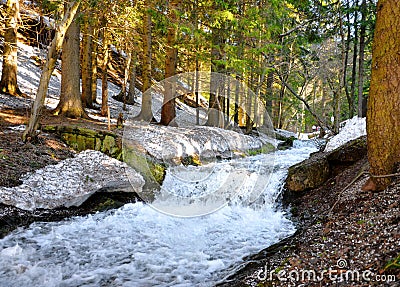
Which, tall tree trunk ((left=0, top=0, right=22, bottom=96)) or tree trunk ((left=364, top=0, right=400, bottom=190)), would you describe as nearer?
tree trunk ((left=364, top=0, right=400, bottom=190))

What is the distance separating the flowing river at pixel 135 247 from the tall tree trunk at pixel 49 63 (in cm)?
317

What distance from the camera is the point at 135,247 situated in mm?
5051

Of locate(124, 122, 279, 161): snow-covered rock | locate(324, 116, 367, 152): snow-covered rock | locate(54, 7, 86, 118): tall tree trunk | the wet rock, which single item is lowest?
the wet rock

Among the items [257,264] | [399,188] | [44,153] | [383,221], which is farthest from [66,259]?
[399,188]

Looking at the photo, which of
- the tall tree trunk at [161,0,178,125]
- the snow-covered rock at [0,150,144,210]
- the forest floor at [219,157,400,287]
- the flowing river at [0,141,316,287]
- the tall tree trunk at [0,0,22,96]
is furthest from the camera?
the tall tree trunk at [161,0,178,125]

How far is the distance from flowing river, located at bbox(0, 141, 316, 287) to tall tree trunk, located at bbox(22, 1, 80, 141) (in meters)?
3.17

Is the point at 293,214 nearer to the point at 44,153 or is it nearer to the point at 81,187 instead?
the point at 81,187

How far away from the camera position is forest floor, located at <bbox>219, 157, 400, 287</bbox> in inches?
105

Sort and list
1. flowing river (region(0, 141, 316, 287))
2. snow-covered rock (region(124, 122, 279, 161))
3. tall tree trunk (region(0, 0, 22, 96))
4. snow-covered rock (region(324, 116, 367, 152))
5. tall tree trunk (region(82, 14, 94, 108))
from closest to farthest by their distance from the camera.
A: flowing river (region(0, 141, 316, 287)) < snow-covered rock (region(324, 116, 367, 152)) < snow-covered rock (region(124, 122, 279, 161)) < tall tree trunk (region(0, 0, 22, 96)) < tall tree trunk (region(82, 14, 94, 108))

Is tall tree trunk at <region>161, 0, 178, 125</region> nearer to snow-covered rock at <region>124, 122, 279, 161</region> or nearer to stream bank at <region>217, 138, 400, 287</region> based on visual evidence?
snow-covered rock at <region>124, 122, 279, 161</region>

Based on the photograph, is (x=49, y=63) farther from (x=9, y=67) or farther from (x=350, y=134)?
(x=350, y=134)

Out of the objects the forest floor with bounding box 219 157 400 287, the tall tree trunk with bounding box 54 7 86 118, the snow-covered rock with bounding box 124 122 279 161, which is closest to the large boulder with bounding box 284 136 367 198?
the forest floor with bounding box 219 157 400 287

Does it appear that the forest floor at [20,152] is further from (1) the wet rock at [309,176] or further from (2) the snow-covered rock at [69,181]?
(1) the wet rock at [309,176]

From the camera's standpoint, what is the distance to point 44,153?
24.5 feet
